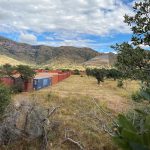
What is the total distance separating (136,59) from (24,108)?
305 inches

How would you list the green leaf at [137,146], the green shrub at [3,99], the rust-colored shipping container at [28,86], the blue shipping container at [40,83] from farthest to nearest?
the blue shipping container at [40,83] < the rust-colored shipping container at [28,86] < the green shrub at [3,99] < the green leaf at [137,146]

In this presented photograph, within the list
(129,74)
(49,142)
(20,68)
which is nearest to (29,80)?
(20,68)

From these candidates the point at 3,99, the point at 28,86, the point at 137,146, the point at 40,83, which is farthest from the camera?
the point at 40,83

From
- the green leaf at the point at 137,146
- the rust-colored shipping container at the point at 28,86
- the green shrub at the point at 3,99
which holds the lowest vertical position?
the rust-colored shipping container at the point at 28,86

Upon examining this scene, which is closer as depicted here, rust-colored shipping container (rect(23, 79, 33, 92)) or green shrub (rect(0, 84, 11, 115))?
green shrub (rect(0, 84, 11, 115))

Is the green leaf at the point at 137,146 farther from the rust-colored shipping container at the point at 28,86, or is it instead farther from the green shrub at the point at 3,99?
the rust-colored shipping container at the point at 28,86

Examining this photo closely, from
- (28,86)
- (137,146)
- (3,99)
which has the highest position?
(137,146)

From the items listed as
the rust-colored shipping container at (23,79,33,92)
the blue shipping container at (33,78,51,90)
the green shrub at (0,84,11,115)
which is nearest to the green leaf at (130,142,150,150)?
the green shrub at (0,84,11,115)

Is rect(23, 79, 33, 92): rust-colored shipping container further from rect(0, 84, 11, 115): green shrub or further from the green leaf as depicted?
the green leaf

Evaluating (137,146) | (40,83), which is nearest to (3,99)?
(137,146)

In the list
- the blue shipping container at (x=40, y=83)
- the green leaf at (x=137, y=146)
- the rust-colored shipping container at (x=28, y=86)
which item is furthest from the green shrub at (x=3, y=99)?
the blue shipping container at (x=40, y=83)

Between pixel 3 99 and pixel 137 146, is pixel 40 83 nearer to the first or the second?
pixel 3 99

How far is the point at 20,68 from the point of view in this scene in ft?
174

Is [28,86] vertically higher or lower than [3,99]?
lower
